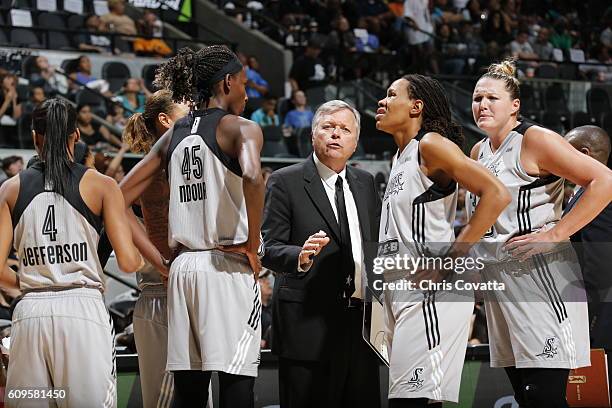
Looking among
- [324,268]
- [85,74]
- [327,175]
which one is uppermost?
[85,74]

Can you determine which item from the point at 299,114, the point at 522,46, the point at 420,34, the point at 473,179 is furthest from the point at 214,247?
the point at 522,46

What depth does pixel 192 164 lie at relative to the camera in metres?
3.96

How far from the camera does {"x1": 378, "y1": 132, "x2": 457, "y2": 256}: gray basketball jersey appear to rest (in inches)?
159

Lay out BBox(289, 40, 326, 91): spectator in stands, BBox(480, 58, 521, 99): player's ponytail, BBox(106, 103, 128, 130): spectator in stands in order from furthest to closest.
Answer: BBox(289, 40, 326, 91): spectator in stands < BBox(106, 103, 128, 130): spectator in stands < BBox(480, 58, 521, 99): player's ponytail

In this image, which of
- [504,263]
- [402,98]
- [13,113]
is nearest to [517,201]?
[504,263]

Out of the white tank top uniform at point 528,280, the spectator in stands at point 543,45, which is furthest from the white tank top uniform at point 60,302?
the spectator in stands at point 543,45

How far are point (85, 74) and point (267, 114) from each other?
2.39m

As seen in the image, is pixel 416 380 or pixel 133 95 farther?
pixel 133 95

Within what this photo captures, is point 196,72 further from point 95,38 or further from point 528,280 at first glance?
point 95,38

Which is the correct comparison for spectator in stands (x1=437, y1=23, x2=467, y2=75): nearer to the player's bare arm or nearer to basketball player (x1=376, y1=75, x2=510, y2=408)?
basketball player (x1=376, y1=75, x2=510, y2=408)

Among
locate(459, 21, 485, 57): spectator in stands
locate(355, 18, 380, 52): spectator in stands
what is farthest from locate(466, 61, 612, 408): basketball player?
locate(355, 18, 380, 52): spectator in stands

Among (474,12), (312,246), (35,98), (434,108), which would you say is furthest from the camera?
(474,12)

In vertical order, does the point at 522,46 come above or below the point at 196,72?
above

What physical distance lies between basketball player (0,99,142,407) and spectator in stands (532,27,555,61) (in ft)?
45.1
